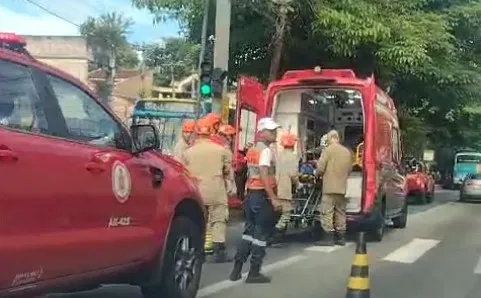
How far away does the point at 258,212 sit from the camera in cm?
912

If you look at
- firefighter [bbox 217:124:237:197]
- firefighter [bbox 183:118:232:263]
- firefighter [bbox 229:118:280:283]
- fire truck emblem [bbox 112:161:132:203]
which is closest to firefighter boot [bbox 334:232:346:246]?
firefighter [bbox 217:124:237:197]

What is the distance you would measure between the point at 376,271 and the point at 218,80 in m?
7.01

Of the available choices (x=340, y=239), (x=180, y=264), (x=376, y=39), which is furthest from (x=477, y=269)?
(x=376, y=39)


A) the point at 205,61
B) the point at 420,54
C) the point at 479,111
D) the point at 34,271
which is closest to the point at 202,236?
the point at 34,271

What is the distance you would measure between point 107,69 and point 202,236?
4693 centimetres

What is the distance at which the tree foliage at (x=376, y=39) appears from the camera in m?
21.3

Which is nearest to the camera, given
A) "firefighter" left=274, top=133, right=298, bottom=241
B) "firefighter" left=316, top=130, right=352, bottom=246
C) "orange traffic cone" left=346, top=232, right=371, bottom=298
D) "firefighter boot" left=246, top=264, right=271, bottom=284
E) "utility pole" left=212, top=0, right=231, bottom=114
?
"orange traffic cone" left=346, top=232, right=371, bottom=298

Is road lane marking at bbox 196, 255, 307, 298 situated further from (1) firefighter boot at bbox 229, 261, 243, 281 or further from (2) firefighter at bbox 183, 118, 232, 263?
(2) firefighter at bbox 183, 118, 232, 263

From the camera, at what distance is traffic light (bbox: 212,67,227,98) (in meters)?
16.7

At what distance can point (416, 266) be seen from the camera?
11242mm

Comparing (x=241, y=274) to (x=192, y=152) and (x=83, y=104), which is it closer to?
(x=192, y=152)

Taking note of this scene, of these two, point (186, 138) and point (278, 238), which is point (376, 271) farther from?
point (278, 238)

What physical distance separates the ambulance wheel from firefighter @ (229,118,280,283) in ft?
4.73

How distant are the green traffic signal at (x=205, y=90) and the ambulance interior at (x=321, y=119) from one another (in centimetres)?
215
